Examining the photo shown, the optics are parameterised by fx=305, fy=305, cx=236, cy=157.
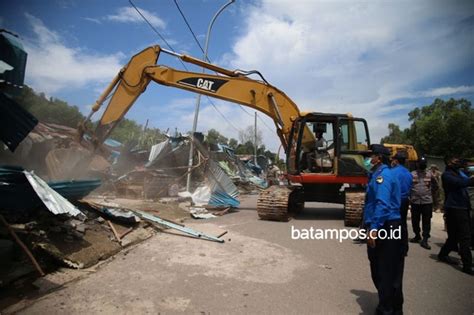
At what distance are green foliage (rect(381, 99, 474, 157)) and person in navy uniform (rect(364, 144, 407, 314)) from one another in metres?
13.3

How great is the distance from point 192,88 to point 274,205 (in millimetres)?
4606

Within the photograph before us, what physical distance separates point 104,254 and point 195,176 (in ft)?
31.2

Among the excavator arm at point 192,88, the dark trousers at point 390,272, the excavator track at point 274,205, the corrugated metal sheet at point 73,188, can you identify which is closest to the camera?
the dark trousers at point 390,272

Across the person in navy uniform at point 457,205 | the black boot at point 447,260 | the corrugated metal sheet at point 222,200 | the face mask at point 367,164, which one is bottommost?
the black boot at point 447,260

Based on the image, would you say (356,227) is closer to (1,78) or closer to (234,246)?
(234,246)

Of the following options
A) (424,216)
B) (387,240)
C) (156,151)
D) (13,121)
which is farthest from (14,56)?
(156,151)

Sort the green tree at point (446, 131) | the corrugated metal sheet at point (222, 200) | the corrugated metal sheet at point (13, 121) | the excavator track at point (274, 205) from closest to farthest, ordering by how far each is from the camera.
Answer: the corrugated metal sheet at point (13, 121)
the excavator track at point (274, 205)
the corrugated metal sheet at point (222, 200)
the green tree at point (446, 131)

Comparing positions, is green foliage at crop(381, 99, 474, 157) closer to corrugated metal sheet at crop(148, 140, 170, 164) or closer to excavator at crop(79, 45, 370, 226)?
excavator at crop(79, 45, 370, 226)

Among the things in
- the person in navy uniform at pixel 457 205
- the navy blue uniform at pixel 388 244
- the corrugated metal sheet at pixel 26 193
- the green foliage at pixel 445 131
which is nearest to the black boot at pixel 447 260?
the person in navy uniform at pixel 457 205

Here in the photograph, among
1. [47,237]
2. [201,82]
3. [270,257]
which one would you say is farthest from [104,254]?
[201,82]

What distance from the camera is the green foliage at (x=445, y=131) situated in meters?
18.1

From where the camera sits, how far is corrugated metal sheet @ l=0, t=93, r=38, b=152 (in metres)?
4.71

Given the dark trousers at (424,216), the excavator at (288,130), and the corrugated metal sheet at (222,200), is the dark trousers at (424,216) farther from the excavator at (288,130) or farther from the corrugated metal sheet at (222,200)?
the corrugated metal sheet at (222,200)

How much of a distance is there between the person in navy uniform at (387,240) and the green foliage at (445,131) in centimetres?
1330
